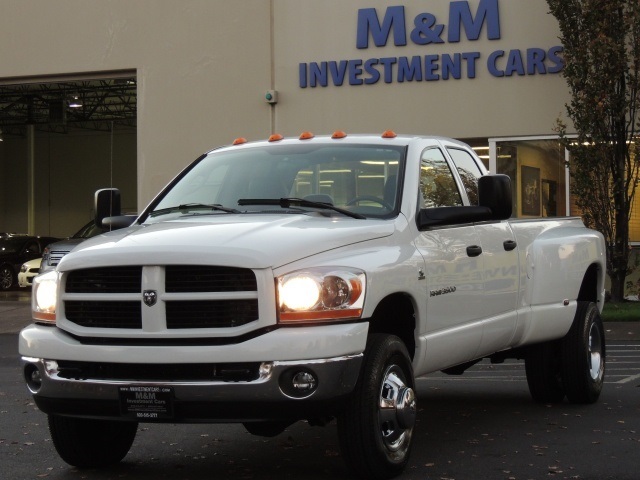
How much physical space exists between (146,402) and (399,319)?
1731 mm

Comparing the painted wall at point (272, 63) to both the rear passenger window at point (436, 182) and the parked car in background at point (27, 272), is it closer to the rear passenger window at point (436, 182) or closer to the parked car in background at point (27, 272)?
the parked car in background at point (27, 272)

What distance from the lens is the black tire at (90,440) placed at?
7.46m

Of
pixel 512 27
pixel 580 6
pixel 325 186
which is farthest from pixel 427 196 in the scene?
pixel 512 27

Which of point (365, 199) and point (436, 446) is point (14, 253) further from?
point (365, 199)

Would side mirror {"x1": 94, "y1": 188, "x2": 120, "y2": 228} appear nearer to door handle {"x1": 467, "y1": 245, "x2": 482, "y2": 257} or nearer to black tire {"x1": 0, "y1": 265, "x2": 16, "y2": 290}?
door handle {"x1": 467, "y1": 245, "x2": 482, "y2": 257}

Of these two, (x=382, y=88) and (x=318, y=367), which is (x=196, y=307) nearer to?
(x=318, y=367)

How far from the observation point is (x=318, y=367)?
6.46 metres

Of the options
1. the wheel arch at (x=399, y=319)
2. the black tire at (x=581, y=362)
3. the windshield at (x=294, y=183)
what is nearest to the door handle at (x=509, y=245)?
the windshield at (x=294, y=183)

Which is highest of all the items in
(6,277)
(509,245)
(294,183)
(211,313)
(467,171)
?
(467,171)

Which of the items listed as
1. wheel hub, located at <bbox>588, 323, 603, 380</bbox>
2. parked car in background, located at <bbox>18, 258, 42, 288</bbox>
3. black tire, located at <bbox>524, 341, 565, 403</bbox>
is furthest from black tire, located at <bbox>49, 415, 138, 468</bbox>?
parked car in background, located at <bbox>18, 258, 42, 288</bbox>

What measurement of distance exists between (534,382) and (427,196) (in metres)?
2.66

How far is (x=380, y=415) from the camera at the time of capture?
6906mm

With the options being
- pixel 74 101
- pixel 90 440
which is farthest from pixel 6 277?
pixel 90 440

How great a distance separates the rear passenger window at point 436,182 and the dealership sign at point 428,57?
13.3 meters
